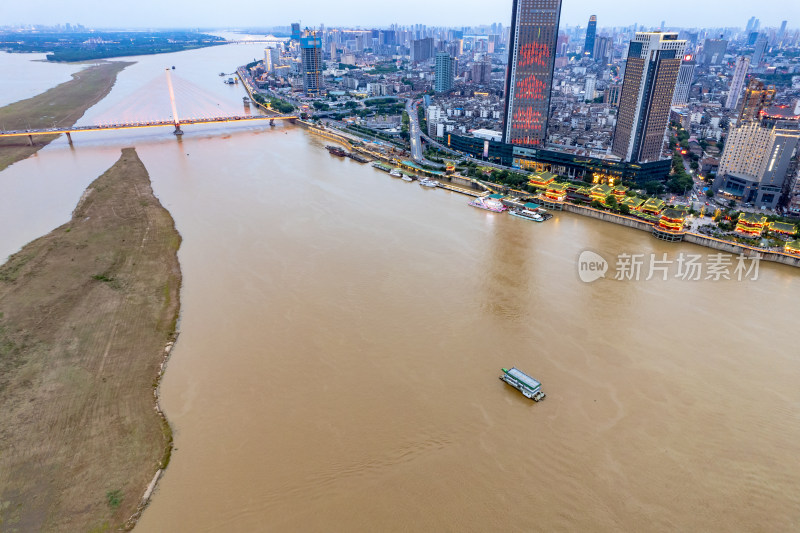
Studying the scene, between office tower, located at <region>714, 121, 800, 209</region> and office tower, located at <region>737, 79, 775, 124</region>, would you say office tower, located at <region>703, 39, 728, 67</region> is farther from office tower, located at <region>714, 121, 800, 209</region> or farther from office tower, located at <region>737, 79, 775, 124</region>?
office tower, located at <region>714, 121, 800, 209</region>

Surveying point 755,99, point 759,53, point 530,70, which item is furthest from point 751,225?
point 759,53

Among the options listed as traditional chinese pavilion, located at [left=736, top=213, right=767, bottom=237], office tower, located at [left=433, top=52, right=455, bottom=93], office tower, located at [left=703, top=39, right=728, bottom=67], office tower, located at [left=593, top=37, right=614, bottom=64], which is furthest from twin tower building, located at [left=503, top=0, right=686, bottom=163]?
office tower, located at [left=703, top=39, right=728, bottom=67]

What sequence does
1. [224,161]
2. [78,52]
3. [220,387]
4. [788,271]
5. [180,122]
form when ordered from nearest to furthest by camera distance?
1. [220,387]
2. [788,271]
3. [224,161]
4. [180,122]
5. [78,52]

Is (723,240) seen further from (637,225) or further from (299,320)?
(299,320)

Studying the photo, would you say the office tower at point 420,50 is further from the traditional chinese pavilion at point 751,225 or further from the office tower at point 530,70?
the traditional chinese pavilion at point 751,225

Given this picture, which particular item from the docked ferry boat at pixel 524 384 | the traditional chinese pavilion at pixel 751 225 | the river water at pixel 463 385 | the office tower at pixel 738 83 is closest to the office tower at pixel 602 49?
the office tower at pixel 738 83

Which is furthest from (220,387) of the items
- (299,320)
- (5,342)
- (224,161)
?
(224,161)
